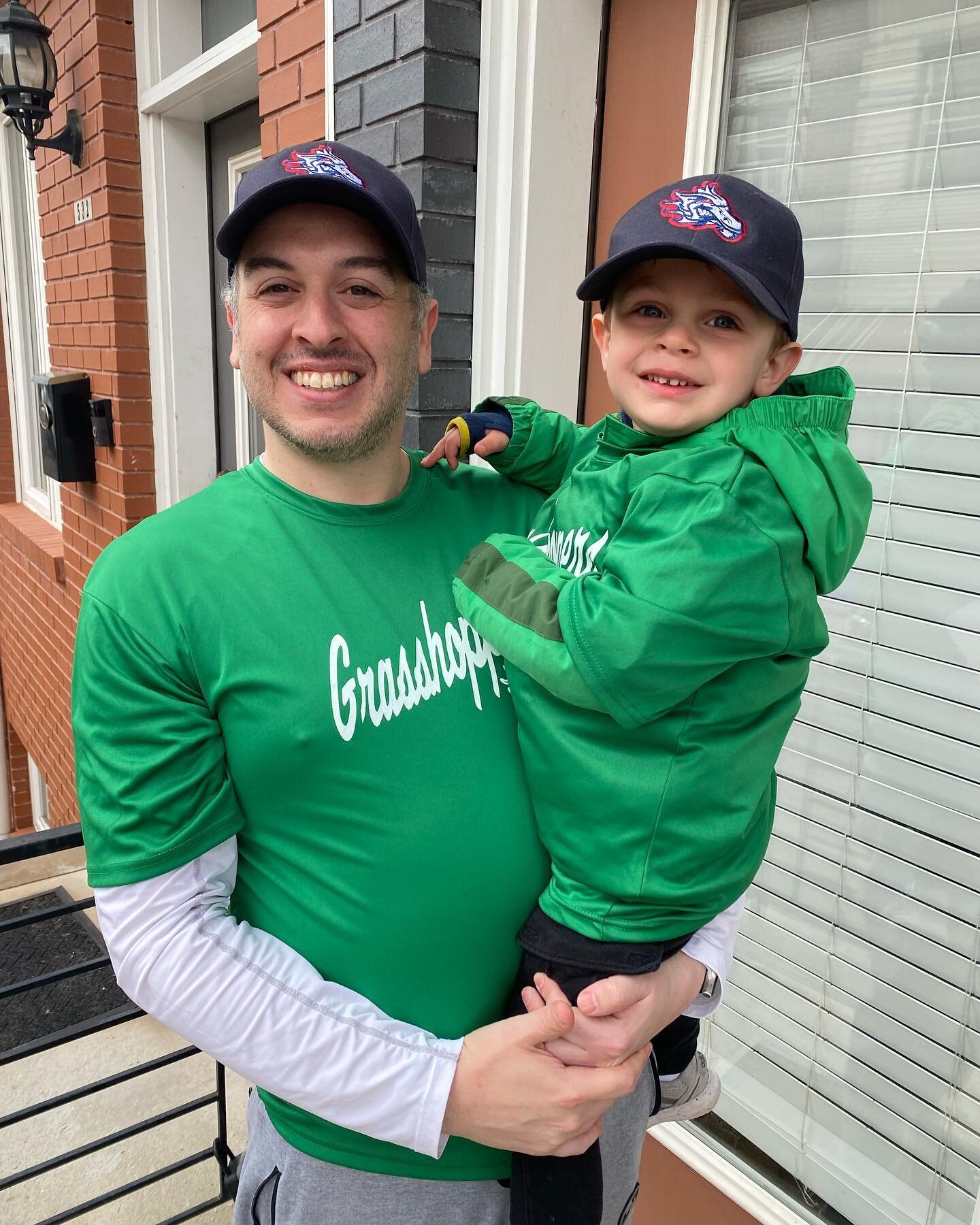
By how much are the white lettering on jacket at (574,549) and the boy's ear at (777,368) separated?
1.02 ft

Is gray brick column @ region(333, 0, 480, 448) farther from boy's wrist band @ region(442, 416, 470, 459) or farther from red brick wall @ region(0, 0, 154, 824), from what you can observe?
red brick wall @ region(0, 0, 154, 824)

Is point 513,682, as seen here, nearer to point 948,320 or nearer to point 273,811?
point 273,811

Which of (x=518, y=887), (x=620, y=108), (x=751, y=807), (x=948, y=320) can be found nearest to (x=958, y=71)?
(x=948, y=320)

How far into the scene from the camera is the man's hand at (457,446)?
144 centimetres

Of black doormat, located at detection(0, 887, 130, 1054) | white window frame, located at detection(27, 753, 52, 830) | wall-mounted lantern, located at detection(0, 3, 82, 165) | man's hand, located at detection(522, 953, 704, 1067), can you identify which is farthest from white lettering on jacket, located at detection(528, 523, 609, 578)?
white window frame, located at detection(27, 753, 52, 830)

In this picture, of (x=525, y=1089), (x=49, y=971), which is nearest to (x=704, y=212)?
(x=525, y=1089)

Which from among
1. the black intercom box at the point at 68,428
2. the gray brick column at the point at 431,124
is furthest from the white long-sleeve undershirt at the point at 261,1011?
the black intercom box at the point at 68,428

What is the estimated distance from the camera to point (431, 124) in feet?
6.74

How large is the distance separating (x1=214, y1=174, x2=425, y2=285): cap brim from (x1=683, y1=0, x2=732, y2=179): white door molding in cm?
104

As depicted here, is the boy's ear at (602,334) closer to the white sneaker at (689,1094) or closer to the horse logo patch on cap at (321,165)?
the horse logo patch on cap at (321,165)

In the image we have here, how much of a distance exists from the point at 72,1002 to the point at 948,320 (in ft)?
13.5

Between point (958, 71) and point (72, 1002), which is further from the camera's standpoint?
point (72, 1002)

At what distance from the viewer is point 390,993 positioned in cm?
111

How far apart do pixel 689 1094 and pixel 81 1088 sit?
4.87 ft
